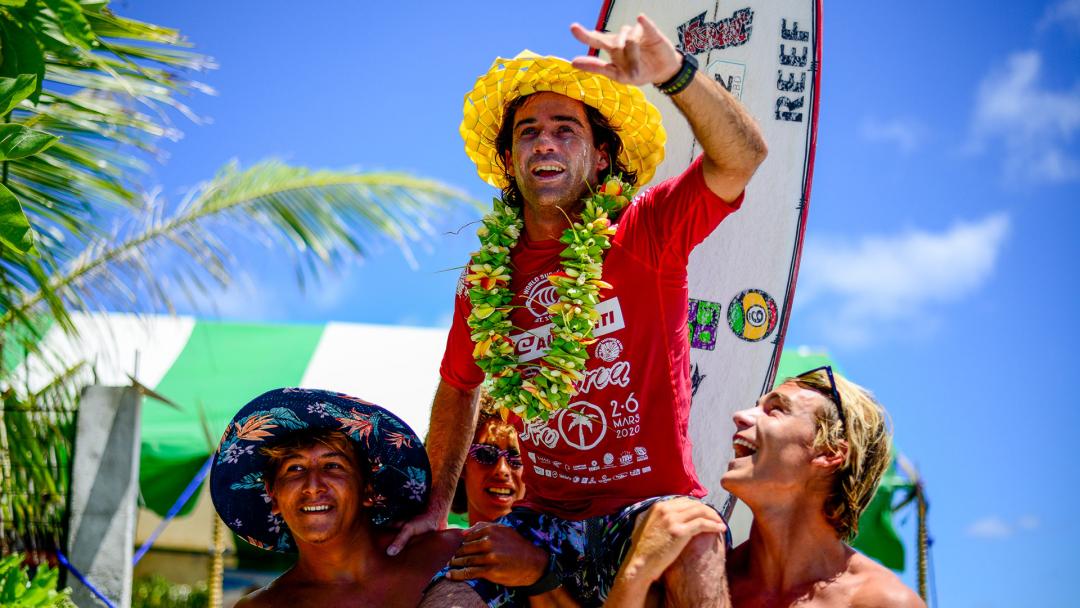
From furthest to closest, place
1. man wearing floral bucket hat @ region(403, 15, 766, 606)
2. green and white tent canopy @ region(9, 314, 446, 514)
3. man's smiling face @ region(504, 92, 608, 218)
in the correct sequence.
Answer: green and white tent canopy @ region(9, 314, 446, 514) → man's smiling face @ region(504, 92, 608, 218) → man wearing floral bucket hat @ region(403, 15, 766, 606)

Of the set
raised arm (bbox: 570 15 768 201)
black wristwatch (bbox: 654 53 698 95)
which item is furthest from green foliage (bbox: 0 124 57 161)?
black wristwatch (bbox: 654 53 698 95)

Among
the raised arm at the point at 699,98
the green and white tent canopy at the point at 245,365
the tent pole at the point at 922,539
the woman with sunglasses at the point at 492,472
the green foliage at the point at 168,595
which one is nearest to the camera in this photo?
the raised arm at the point at 699,98

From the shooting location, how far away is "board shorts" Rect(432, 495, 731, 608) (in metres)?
2.92

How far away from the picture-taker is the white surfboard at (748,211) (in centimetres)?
422

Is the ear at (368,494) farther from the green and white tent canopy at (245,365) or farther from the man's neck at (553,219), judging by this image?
the green and white tent canopy at (245,365)

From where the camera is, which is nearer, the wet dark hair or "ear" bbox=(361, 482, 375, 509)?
the wet dark hair

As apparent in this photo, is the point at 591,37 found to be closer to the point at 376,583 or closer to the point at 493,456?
the point at 376,583

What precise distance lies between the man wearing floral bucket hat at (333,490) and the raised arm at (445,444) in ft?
0.14

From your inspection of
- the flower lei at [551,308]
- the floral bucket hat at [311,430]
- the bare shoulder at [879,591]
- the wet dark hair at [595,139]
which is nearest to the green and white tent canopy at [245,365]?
the floral bucket hat at [311,430]

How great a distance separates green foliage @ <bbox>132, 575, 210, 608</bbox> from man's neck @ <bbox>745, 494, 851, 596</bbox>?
7155mm

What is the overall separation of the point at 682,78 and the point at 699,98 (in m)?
0.07

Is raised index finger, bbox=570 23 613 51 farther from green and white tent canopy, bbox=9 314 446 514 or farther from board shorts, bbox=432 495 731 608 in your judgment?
green and white tent canopy, bbox=9 314 446 514

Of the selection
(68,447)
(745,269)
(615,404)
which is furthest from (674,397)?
(68,447)

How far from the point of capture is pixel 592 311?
9.96 feet
